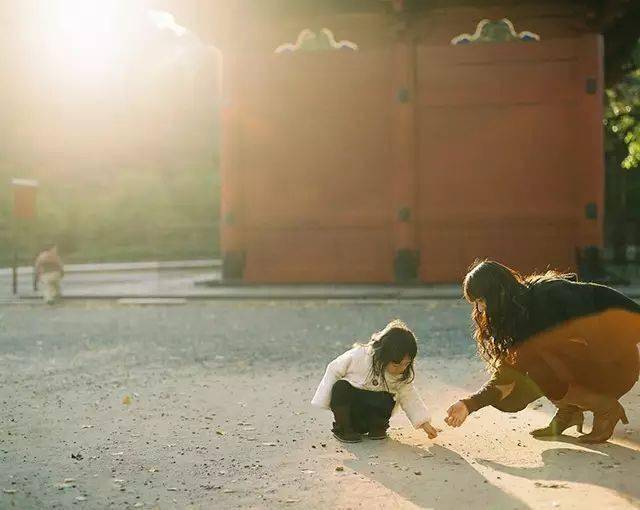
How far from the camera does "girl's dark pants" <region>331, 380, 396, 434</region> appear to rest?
5727 mm

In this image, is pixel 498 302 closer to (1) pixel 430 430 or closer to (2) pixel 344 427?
(1) pixel 430 430

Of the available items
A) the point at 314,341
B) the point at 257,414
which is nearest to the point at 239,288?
the point at 314,341

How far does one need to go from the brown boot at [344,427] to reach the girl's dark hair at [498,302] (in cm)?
92

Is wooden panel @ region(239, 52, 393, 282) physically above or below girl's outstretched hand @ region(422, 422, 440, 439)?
above

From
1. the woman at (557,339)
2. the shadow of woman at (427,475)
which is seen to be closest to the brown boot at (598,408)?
the woman at (557,339)

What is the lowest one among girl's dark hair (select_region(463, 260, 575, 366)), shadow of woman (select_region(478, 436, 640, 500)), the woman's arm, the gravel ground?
the gravel ground

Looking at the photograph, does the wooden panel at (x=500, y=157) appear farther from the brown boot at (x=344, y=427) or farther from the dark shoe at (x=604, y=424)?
the dark shoe at (x=604, y=424)

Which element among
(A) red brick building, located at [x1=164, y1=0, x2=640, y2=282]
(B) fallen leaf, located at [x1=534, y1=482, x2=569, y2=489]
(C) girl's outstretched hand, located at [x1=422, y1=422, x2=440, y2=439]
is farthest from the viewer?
(A) red brick building, located at [x1=164, y1=0, x2=640, y2=282]

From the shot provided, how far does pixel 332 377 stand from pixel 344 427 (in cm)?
31

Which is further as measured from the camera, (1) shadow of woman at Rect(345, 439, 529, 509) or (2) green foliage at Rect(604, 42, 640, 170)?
(2) green foliage at Rect(604, 42, 640, 170)

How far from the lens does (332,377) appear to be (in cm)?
586

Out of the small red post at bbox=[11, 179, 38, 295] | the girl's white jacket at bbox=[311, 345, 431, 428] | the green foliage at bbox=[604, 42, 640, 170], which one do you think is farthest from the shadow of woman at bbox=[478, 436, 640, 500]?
the green foliage at bbox=[604, 42, 640, 170]

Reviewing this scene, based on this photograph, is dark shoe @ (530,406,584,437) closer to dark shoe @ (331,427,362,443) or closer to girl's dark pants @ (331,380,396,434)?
girl's dark pants @ (331,380,396,434)

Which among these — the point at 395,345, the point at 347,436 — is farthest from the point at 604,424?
the point at 347,436
